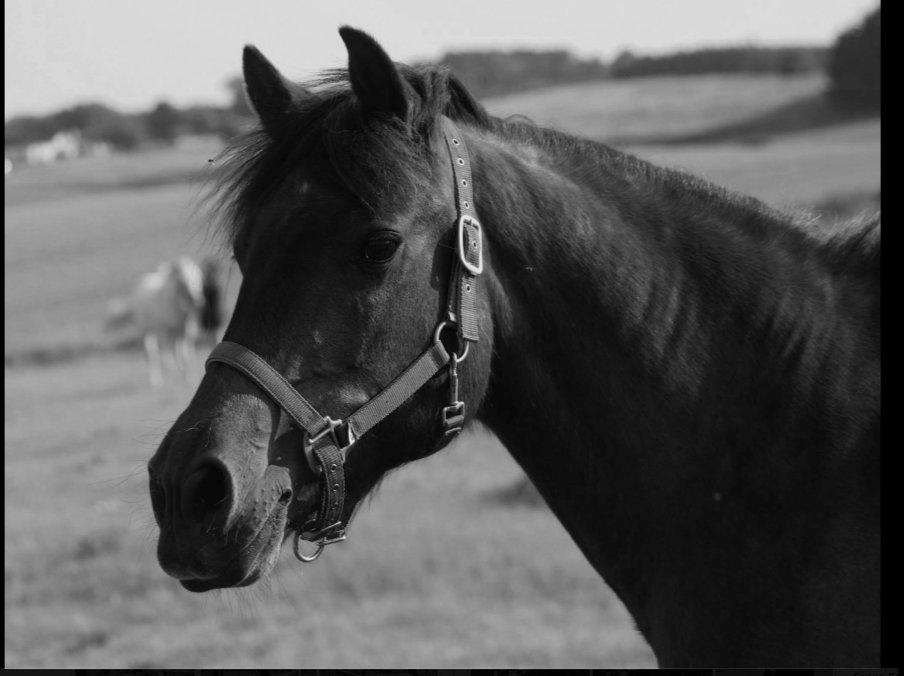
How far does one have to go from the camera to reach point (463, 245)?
5.51ft

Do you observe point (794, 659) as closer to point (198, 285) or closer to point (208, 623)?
point (208, 623)

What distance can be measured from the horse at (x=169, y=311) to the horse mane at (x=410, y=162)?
11.2 meters

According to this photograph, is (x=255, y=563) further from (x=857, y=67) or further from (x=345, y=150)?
(x=857, y=67)

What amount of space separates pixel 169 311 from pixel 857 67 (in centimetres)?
1006

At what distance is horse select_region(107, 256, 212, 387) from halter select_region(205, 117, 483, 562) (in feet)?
37.2

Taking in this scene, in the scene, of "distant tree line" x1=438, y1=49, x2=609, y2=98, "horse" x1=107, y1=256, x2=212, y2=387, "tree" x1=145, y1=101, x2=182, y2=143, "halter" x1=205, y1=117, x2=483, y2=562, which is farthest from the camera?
"horse" x1=107, y1=256, x2=212, y2=387

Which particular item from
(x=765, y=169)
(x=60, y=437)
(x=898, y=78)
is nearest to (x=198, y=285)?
(x=60, y=437)

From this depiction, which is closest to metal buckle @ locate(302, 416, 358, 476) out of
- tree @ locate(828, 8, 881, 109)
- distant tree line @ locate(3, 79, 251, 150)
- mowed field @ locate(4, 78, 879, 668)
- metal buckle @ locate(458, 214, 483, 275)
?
metal buckle @ locate(458, 214, 483, 275)

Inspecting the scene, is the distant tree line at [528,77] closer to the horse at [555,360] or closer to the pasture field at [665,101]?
the pasture field at [665,101]

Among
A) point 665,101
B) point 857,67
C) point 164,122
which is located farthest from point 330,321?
point 665,101

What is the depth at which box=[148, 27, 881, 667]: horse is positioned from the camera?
1.60 m

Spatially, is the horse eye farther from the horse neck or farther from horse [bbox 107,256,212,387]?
horse [bbox 107,256,212,387]

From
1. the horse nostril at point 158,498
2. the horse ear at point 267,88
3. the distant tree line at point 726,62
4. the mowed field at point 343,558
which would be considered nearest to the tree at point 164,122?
the mowed field at point 343,558

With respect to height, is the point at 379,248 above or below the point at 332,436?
above
